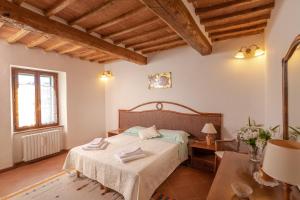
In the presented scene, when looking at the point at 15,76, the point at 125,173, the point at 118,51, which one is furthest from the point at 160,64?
the point at 15,76

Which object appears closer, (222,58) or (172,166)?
(172,166)

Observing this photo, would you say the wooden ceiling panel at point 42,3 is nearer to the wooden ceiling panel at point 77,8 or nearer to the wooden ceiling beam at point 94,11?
the wooden ceiling panel at point 77,8

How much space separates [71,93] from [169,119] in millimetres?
2646

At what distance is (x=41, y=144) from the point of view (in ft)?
11.5

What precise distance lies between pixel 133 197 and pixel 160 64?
116 inches

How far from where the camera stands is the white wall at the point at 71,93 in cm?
302

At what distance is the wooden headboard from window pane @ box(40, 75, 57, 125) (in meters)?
1.74

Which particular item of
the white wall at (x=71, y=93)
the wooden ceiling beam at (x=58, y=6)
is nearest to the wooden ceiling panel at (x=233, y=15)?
the wooden ceiling beam at (x=58, y=6)

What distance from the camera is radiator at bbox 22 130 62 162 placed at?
3.28 m

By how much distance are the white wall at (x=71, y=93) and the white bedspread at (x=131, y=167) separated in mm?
1557

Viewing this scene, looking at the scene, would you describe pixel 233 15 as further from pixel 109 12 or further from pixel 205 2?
pixel 109 12

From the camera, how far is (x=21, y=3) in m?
1.84

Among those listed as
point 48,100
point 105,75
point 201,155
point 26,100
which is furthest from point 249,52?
point 26,100

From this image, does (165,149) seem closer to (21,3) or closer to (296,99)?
(296,99)
